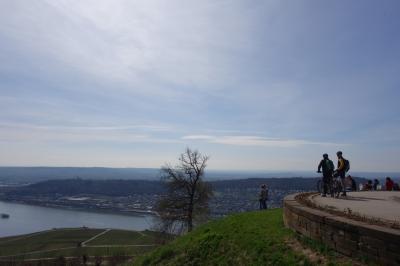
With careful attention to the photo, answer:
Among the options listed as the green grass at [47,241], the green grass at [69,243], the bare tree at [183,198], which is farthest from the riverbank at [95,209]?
the bare tree at [183,198]

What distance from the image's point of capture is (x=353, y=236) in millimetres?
7676

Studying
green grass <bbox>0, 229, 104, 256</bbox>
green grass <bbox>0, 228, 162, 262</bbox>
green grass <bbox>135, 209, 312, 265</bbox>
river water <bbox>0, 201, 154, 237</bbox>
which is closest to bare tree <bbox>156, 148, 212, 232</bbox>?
green grass <bbox>135, 209, 312, 265</bbox>

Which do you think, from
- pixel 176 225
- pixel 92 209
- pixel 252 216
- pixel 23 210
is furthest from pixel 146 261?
pixel 23 210

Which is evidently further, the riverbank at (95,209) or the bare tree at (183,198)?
the riverbank at (95,209)

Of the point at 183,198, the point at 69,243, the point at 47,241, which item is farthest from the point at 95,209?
the point at 183,198

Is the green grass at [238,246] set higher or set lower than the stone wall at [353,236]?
lower

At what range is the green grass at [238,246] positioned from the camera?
970cm

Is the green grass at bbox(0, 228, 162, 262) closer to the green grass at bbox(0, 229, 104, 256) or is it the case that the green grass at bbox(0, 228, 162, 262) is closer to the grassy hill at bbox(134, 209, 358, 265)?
the green grass at bbox(0, 229, 104, 256)

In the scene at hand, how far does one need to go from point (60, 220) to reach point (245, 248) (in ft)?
444

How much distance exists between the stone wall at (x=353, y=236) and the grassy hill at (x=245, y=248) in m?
0.28

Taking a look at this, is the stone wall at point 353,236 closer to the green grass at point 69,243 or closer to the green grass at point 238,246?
the green grass at point 238,246

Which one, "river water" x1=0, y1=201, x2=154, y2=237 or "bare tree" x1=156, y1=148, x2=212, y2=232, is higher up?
"bare tree" x1=156, y1=148, x2=212, y2=232

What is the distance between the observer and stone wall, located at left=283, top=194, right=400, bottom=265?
673 centimetres

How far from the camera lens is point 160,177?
30.1 metres
